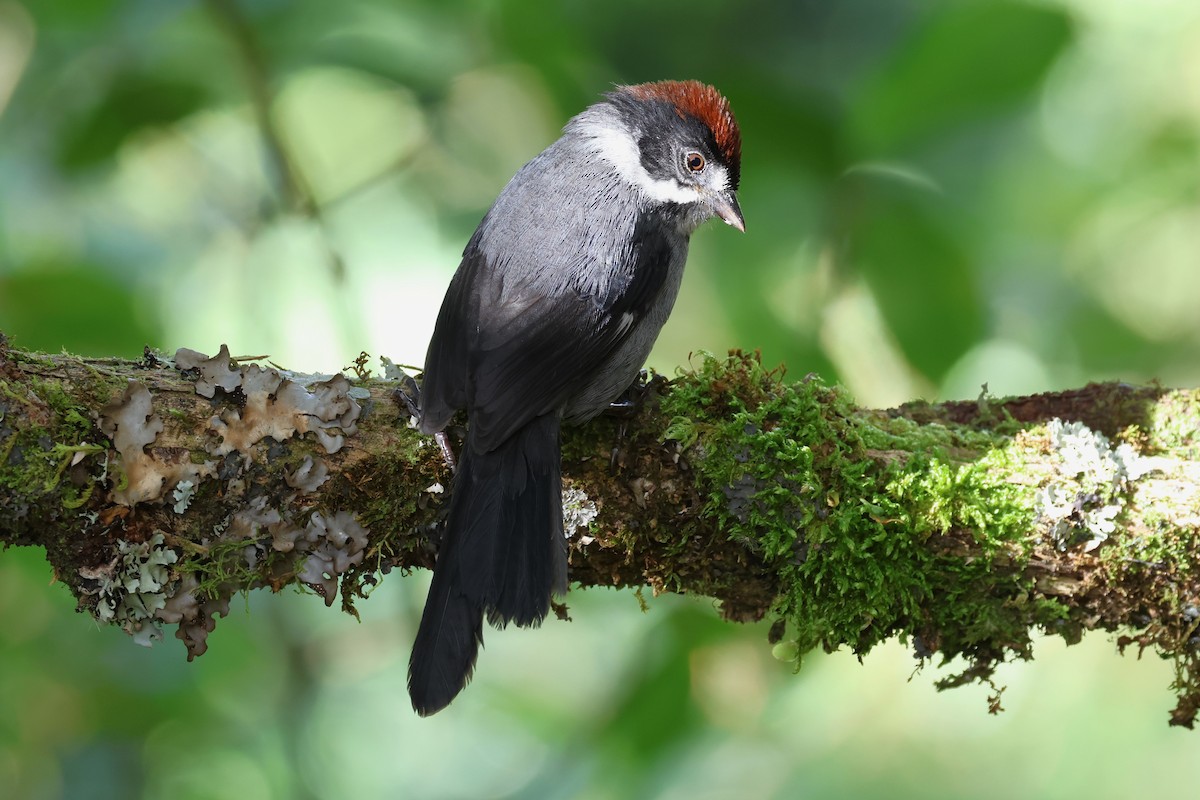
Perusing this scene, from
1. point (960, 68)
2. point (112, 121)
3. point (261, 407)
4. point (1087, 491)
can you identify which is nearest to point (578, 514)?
point (261, 407)

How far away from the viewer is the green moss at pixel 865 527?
2201mm

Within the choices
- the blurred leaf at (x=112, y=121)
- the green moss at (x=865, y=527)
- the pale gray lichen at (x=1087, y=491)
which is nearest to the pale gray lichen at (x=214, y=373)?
the green moss at (x=865, y=527)

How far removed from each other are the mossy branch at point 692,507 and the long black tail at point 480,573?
0.12 metres

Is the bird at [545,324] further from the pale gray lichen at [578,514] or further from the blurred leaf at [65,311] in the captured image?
the blurred leaf at [65,311]

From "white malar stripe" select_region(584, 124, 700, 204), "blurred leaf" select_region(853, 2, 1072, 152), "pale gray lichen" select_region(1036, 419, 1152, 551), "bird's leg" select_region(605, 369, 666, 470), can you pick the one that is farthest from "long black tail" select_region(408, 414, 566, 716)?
"blurred leaf" select_region(853, 2, 1072, 152)

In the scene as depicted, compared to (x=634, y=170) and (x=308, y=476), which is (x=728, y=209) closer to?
(x=634, y=170)

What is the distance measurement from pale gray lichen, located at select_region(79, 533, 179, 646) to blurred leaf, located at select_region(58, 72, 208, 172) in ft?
5.79

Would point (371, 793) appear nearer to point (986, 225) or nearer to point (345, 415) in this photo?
point (345, 415)

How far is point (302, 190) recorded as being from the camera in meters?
3.62

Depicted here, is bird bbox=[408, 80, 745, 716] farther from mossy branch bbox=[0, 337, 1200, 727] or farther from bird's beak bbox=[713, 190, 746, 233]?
mossy branch bbox=[0, 337, 1200, 727]

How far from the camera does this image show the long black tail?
2088 mm

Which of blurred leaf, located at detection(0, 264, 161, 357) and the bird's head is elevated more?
the bird's head

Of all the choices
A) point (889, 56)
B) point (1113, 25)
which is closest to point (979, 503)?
point (889, 56)

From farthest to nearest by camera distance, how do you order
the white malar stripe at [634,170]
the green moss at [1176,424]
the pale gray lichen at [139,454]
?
the white malar stripe at [634,170]
the green moss at [1176,424]
the pale gray lichen at [139,454]
